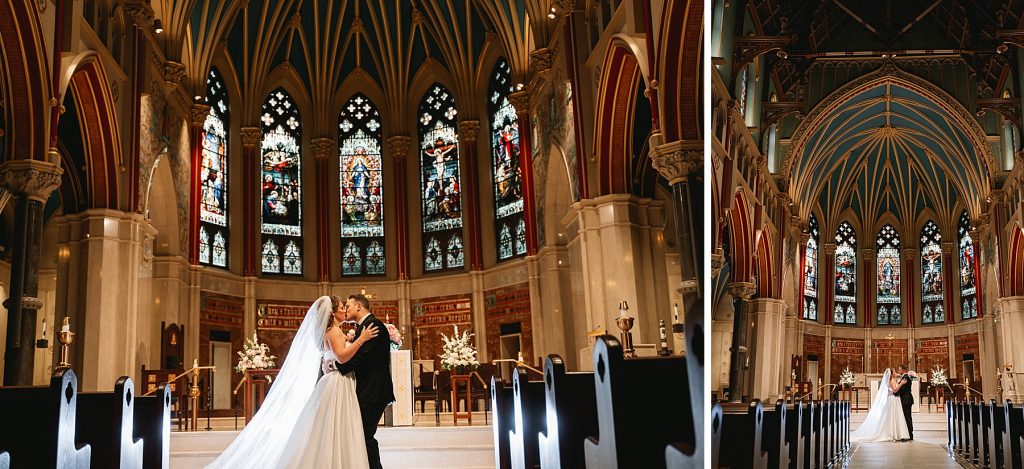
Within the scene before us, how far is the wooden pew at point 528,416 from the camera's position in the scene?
6.33 meters

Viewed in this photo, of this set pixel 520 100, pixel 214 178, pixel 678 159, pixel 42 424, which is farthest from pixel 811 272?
pixel 214 178

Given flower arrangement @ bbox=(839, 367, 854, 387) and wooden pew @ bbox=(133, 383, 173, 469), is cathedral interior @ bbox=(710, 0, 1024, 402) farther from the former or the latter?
wooden pew @ bbox=(133, 383, 173, 469)

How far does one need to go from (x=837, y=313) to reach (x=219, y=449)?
977 cm

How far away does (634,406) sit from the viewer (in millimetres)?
3752

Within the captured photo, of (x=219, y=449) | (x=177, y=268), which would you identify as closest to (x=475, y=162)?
(x=177, y=268)

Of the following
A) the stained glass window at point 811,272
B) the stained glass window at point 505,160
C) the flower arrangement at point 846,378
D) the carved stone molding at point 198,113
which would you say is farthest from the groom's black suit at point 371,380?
the stained glass window at point 505,160

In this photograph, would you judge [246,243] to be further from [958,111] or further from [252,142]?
[958,111]

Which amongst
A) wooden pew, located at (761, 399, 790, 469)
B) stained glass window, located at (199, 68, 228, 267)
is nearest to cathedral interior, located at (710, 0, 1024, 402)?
wooden pew, located at (761, 399, 790, 469)

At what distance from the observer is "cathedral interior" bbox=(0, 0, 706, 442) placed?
573 inches

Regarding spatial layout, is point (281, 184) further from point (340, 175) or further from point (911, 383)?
point (911, 383)

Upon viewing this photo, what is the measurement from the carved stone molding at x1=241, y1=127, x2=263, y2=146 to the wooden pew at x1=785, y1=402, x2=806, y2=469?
879 inches

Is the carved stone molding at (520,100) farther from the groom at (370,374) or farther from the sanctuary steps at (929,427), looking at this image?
the sanctuary steps at (929,427)

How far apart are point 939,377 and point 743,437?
2.79 feet

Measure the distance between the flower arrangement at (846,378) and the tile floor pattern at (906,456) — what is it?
1.86 m
